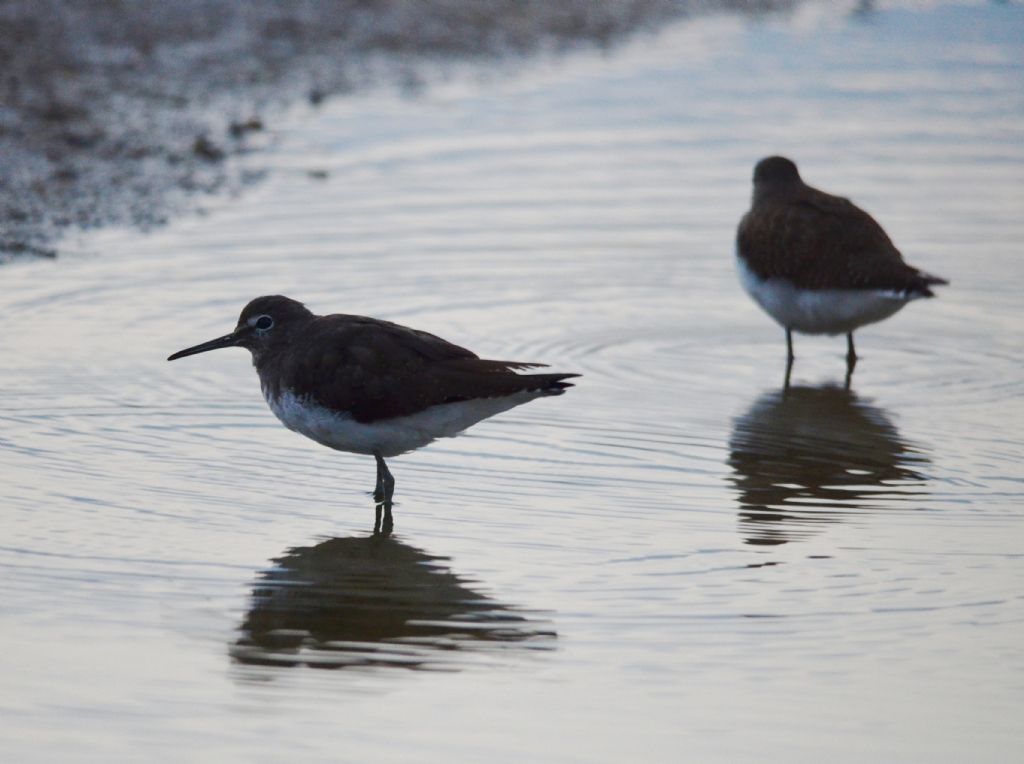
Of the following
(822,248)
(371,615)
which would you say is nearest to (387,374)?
(371,615)

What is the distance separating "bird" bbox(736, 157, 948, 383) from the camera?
30.8 ft

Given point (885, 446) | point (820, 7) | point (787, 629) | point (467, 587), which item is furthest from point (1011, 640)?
point (820, 7)

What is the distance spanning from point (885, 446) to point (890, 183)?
18.4 ft

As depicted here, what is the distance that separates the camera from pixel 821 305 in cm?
955

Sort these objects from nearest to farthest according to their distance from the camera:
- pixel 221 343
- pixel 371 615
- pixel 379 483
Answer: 1. pixel 371 615
2. pixel 379 483
3. pixel 221 343

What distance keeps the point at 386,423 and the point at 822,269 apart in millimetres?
3407

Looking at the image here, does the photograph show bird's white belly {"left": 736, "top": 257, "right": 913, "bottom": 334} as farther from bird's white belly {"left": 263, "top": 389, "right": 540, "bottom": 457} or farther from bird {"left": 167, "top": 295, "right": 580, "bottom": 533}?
bird's white belly {"left": 263, "top": 389, "right": 540, "bottom": 457}

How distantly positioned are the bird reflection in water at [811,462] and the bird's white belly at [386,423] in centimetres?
115

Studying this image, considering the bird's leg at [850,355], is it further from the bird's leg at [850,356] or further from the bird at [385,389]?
the bird at [385,389]

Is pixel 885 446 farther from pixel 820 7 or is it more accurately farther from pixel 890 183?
pixel 820 7

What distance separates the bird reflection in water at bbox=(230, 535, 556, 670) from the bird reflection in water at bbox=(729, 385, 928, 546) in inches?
51.8

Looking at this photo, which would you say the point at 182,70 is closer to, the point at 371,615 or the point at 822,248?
the point at 822,248

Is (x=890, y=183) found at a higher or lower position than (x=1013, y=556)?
higher

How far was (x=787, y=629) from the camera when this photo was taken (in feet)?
18.8
